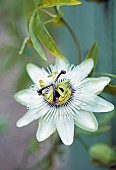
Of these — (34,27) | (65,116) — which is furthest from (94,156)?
(34,27)

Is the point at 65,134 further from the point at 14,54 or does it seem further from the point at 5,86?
the point at 5,86

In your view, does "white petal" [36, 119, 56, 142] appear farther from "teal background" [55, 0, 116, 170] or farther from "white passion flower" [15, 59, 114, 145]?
"teal background" [55, 0, 116, 170]

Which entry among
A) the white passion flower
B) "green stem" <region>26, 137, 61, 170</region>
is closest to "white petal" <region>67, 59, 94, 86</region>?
the white passion flower

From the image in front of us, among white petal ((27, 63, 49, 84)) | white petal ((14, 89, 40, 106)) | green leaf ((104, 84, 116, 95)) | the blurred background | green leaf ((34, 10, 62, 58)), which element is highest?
green leaf ((34, 10, 62, 58))

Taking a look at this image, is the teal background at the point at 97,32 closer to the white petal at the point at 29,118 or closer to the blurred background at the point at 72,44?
the blurred background at the point at 72,44

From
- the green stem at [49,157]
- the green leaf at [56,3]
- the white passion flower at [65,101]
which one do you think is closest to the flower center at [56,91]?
the white passion flower at [65,101]

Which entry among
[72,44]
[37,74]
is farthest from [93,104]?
[72,44]
